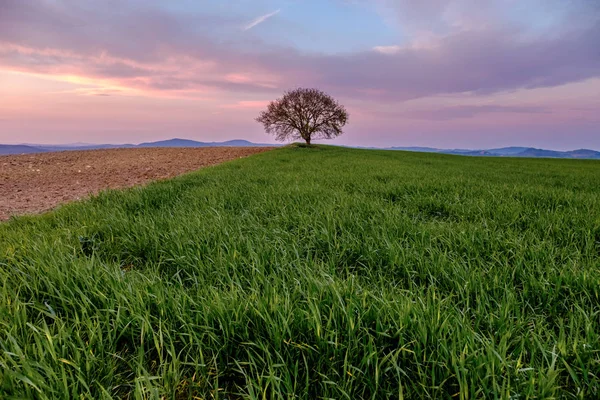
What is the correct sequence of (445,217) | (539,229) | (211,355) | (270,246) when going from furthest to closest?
(445,217)
(539,229)
(270,246)
(211,355)

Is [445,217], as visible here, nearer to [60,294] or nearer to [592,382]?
[592,382]

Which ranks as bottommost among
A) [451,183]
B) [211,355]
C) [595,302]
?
[211,355]

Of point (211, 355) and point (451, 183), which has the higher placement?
point (451, 183)

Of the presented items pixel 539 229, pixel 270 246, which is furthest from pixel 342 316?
pixel 539 229

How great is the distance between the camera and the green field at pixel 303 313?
1.24 meters

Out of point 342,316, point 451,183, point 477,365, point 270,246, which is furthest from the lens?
point 451,183

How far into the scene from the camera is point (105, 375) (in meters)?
1.30

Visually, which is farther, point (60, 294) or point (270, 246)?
point (270, 246)

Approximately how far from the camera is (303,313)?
156 cm

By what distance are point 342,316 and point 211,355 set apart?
756mm

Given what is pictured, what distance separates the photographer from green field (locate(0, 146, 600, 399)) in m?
1.24

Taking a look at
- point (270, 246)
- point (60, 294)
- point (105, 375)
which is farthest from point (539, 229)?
point (60, 294)

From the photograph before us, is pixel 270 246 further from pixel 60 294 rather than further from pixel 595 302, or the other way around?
pixel 595 302

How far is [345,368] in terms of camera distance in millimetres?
1275
